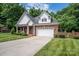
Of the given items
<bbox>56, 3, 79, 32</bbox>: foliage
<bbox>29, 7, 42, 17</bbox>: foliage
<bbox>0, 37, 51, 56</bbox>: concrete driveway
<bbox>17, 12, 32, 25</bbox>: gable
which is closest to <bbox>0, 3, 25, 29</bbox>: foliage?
<bbox>17, 12, 32, 25</bbox>: gable

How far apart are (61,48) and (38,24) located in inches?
52.6

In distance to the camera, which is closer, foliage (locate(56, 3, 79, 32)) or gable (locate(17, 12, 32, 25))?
foliage (locate(56, 3, 79, 32))

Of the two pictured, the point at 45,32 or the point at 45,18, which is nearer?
the point at 45,18

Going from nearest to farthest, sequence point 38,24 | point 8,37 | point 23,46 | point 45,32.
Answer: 1. point 23,46
2. point 8,37
3. point 38,24
4. point 45,32

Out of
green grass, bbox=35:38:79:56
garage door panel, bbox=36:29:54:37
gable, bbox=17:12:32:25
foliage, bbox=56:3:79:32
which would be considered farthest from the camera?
garage door panel, bbox=36:29:54:37

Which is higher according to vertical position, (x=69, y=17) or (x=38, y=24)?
(x=69, y=17)

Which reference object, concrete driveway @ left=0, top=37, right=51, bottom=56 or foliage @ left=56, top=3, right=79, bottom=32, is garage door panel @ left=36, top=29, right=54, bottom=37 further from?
foliage @ left=56, top=3, right=79, bottom=32

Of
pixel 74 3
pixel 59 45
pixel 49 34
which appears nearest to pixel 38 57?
pixel 59 45

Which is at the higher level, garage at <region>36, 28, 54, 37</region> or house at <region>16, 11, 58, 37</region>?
house at <region>16, 11, 58, 37</region>

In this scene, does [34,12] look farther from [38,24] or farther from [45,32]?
[45,32]

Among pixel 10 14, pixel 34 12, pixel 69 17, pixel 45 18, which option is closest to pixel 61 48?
pixel 69 17

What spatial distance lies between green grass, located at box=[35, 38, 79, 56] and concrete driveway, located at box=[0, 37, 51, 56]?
0.69ft

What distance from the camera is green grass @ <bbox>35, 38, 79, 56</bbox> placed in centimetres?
646

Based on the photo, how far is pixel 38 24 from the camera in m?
7.45
